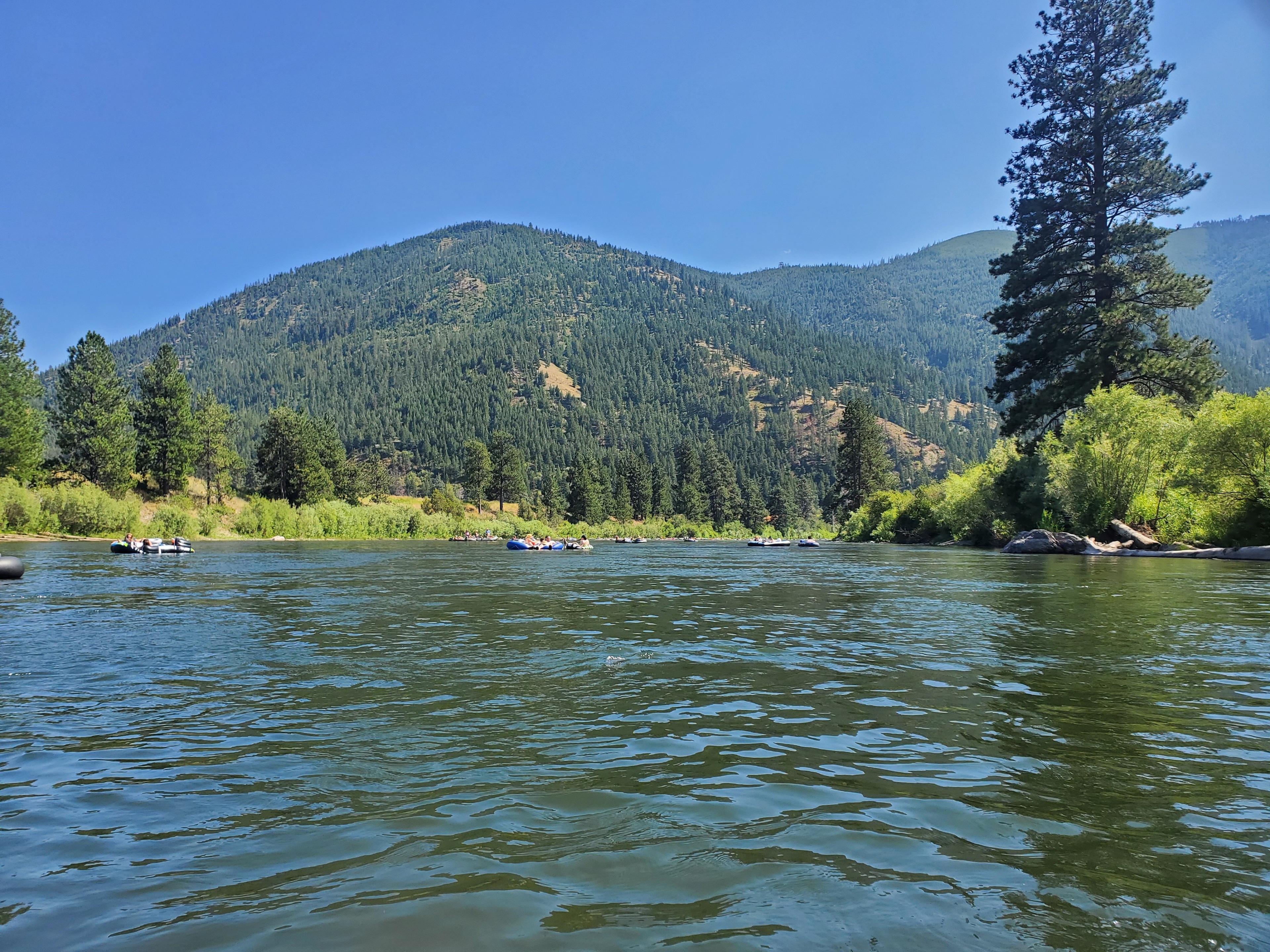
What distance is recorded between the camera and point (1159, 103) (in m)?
50.4

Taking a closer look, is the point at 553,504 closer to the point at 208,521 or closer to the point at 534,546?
the point at 208,521

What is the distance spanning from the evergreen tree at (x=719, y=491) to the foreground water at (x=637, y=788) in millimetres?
173907

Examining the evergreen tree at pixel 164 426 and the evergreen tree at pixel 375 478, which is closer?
the evergreen tree at pixel 164 426

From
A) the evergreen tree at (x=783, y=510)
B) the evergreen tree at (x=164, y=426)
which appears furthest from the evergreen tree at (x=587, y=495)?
the evergreen tree at (x=164, y=426)

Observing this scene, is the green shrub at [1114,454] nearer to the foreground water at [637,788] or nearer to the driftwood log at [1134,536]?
the driftwood log at [1134,536]

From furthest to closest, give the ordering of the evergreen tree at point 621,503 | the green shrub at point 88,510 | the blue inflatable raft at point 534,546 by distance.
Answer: the evergreen tree at point 621,503, the blue inflatable raft at point 534,546, the green shrub at point 88,510

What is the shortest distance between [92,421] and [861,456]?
4272 inches

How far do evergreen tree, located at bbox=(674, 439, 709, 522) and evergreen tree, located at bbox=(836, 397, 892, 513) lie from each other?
5516 cm

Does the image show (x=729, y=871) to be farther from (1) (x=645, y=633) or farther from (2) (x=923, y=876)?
(1) (x=645, y=633)

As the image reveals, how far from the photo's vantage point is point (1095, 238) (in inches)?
2078

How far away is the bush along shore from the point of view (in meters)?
37.4

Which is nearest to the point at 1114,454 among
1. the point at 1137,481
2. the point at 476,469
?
the point at 1137,481

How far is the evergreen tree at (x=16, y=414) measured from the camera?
72.1 m

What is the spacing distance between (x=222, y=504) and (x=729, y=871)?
106046 millimetres
